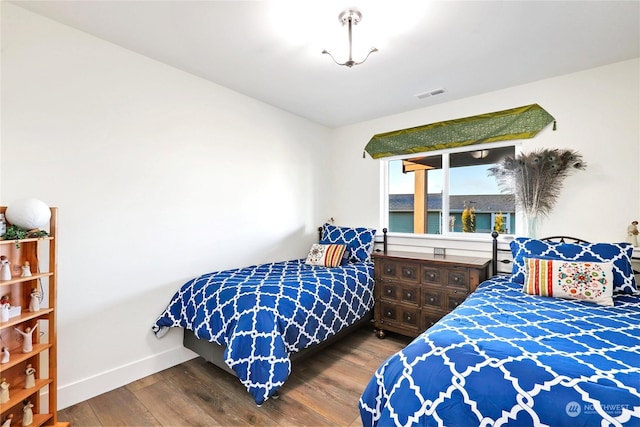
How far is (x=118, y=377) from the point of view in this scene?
2156 mm

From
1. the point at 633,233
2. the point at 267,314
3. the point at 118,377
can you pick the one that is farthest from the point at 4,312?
the point at 633,233

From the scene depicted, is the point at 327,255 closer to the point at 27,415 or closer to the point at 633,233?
the point at 27,415

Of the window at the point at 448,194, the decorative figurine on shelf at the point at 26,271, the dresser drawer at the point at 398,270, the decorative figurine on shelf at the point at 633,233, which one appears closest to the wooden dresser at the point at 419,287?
the dresser drawer at the point at 398,270

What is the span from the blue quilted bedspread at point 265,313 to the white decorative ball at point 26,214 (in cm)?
110

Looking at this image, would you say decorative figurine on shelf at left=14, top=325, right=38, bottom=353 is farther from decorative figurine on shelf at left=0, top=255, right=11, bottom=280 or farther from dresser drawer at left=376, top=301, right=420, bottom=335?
dresser drawer at left=376, top=301, right=420, bottom=335

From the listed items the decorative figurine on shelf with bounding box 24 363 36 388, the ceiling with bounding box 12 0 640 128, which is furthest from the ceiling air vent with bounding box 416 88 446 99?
the decorative figurine on shelf with bounding box 24 363 36 388

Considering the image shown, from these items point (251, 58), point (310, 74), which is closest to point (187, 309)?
point (251, 58)

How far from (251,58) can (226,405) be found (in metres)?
2.54

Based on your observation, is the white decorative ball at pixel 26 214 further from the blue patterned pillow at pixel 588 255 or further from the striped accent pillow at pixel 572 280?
the blue patterned pillow at pixel 588 255

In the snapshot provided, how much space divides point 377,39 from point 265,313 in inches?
80.2

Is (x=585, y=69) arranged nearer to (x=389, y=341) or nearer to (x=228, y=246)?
(x=389, y=341)

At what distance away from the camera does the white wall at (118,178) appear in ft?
6.03

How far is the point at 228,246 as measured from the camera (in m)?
2.91

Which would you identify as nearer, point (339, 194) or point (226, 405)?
point (226, 405)
